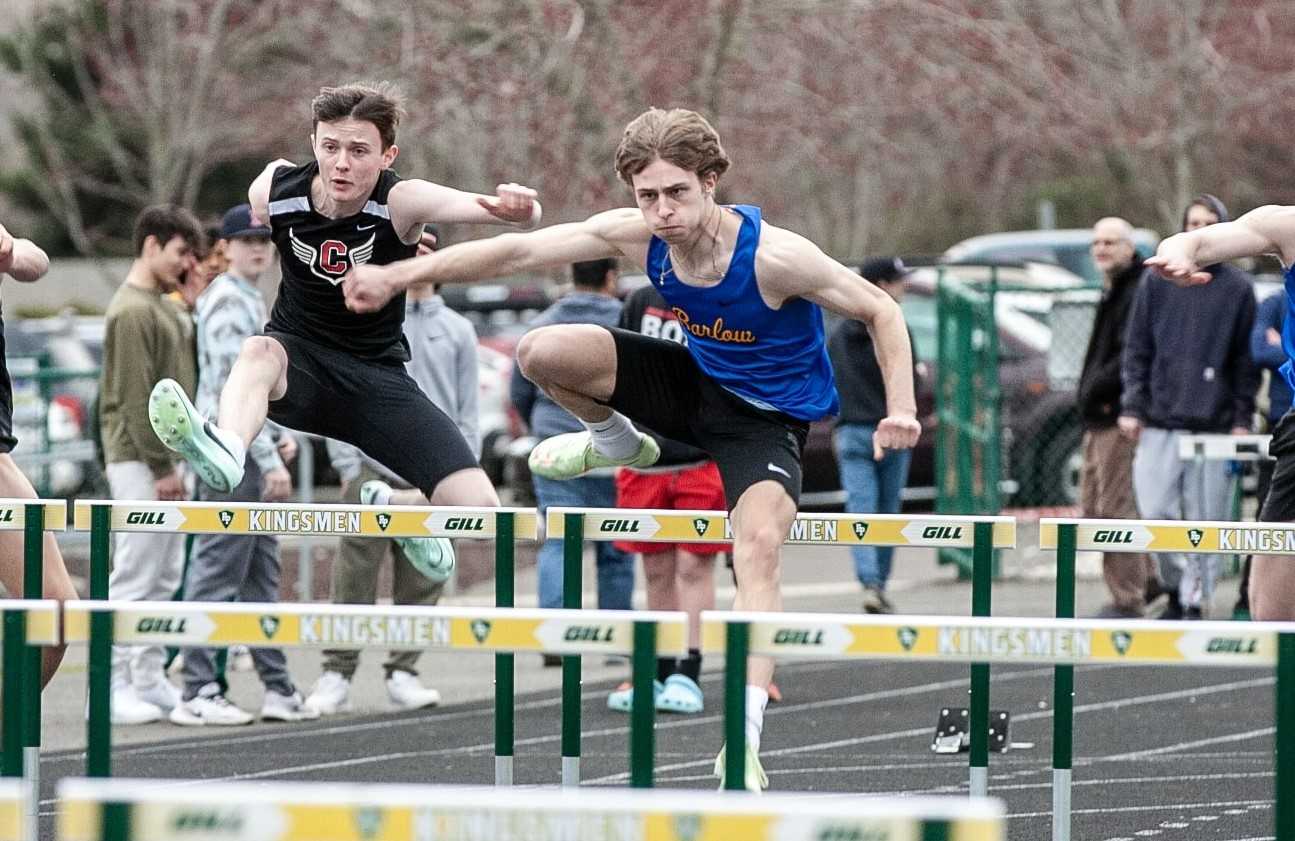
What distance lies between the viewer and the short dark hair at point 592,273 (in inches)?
394

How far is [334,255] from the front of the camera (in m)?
6.89

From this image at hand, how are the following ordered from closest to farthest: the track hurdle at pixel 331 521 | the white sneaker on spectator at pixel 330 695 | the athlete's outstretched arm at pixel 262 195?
the track hurdle at pixel 331 521
the athlete's outstretched arm at pixel 262 195
the white sneaker on spectator at pixel 330 695

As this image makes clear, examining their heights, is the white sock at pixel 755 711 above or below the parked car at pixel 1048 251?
below

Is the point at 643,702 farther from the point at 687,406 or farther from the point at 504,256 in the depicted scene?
the point at 687,406

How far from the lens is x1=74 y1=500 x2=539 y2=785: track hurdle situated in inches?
263

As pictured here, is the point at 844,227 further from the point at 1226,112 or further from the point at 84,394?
the point at 84,394

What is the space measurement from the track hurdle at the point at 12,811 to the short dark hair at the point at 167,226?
254 inches

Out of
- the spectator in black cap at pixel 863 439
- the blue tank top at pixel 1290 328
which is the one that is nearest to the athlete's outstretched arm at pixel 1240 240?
the blue tank top at pixel 1290 328

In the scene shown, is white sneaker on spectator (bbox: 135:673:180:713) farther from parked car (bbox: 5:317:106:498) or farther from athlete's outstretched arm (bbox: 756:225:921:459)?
athlete's outstretched arm (bbox: 756:225:921:459)

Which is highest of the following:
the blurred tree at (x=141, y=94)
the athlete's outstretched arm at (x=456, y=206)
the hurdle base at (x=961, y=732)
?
the blurred tree at (x=141, y=94)

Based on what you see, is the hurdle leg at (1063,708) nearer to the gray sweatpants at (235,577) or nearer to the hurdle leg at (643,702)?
the hurdle leg at (643,702)

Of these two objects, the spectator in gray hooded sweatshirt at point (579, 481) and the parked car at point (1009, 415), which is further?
the parked car at point (1009, 415)

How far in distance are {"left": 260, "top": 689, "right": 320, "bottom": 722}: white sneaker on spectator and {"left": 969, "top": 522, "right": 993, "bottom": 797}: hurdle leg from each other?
4029 millimetres

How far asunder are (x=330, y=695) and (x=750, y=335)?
12.8ft
